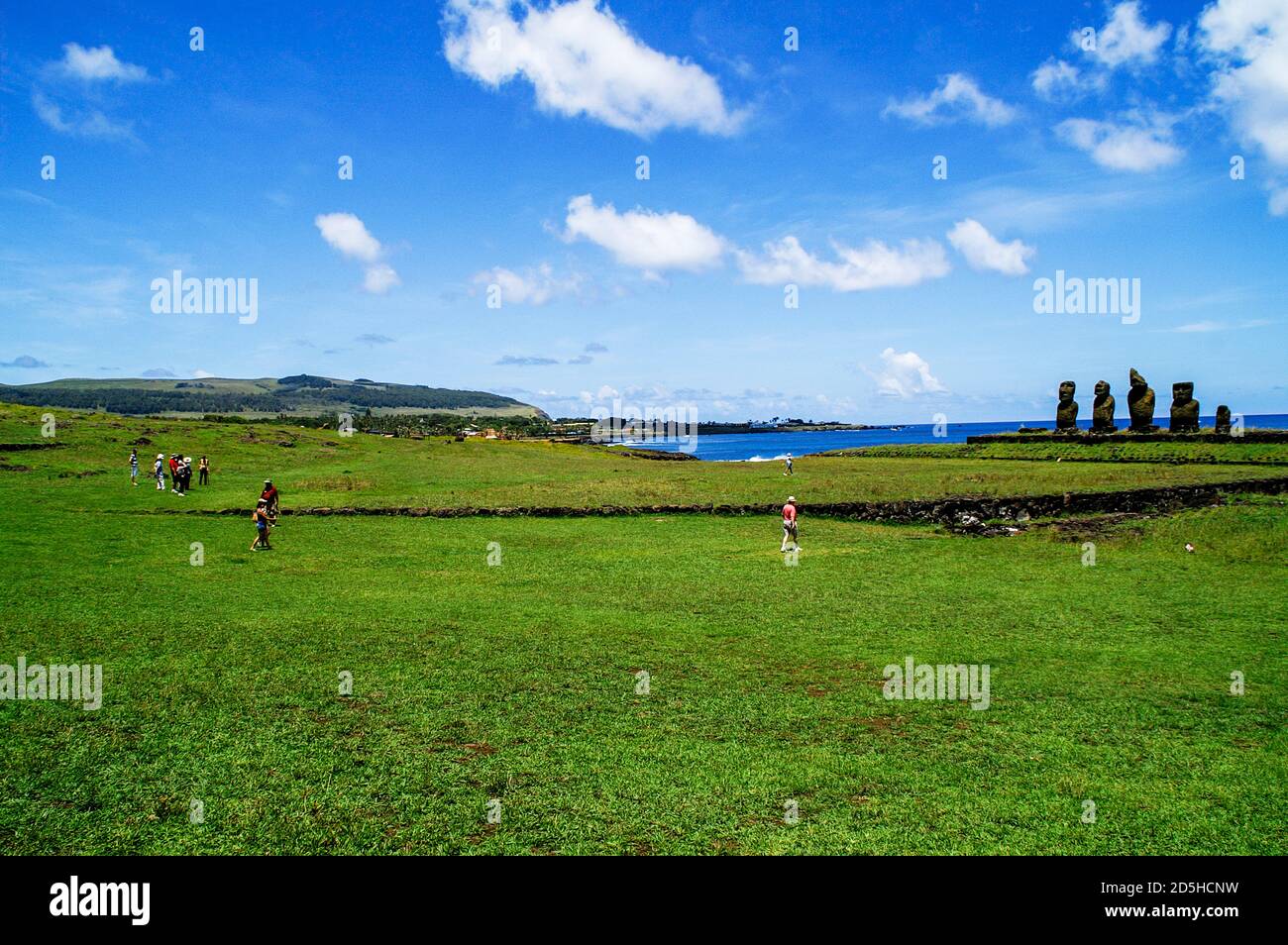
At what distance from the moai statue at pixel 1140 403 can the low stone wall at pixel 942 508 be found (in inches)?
1457

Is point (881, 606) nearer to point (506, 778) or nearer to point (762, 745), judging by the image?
point (762, 745)

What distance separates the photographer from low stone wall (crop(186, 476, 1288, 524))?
121 feet

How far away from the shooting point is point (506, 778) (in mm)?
9633

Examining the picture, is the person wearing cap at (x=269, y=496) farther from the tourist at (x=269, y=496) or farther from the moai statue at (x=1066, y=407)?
the moai statue at (x=1066, y=407)

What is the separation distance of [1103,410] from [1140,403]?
13.8 ft

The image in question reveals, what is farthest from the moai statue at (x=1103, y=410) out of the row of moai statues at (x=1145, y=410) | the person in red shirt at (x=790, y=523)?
the person in red shirt at (x=790, y=523)

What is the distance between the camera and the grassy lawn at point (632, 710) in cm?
855

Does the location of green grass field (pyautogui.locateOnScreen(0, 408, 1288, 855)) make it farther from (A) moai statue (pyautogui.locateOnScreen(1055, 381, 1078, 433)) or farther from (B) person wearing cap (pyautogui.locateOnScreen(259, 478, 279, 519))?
(A) moai statue (pyautogui.locateOnScreen(1055, 381, 1078, 433))

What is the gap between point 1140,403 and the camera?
240ft

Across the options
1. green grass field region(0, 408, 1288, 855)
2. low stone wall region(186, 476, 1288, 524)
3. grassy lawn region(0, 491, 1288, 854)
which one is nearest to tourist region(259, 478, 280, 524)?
green grass field region(0, 408, 1288, 855)

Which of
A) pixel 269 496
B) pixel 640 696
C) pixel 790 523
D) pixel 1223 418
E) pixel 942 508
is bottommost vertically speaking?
pixel 640 696

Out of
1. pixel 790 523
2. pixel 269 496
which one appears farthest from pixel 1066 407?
pixel 269 496

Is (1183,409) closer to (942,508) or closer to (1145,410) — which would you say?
(1145,410)

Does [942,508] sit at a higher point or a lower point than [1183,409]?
lower
